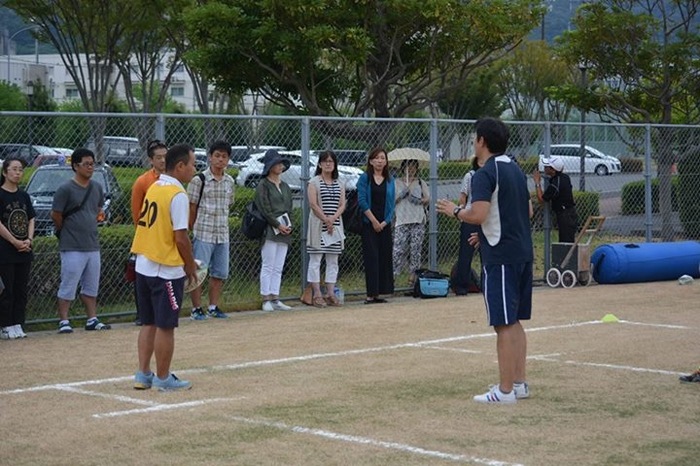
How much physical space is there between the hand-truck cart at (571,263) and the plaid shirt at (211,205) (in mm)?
5648

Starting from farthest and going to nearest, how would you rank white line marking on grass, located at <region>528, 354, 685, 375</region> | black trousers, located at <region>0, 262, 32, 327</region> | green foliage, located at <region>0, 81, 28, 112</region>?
green foliage, located at <region>0, 81, 28, 112</region> → black trousers, located at <region>0, 262, 32, 327</region> → white line marking on grass, located at <region>528, 354, 685, 375</region>

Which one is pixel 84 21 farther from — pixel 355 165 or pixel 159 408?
pixel 159 408

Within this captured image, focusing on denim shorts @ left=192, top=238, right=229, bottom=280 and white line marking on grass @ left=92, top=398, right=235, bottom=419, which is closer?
white line marking on grass @ left=92, top=398, right=235, bottom=419

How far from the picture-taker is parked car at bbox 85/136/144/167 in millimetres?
14039

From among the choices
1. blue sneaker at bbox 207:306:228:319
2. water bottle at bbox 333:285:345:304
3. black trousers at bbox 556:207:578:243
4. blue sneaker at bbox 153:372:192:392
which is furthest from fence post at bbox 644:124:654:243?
blue sneaker at bbox 153:372:192:392

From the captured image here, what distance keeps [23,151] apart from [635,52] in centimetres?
1573

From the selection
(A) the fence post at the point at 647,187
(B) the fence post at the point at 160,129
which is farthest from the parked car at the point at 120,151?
(A) the fence post at the point at 647,187

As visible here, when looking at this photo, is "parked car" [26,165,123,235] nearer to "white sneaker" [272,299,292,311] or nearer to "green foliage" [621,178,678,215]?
"white sneaker" [272,299,292,311]

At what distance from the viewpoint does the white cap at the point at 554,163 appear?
17.5m

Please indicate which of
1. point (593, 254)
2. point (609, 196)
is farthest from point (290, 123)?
point (609, 196)

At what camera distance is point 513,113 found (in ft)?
A: 182

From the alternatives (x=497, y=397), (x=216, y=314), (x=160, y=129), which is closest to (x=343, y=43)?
(x=160, y=129)

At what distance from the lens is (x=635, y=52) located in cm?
2525

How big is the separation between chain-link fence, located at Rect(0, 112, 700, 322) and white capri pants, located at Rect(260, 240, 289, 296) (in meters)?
0.51
